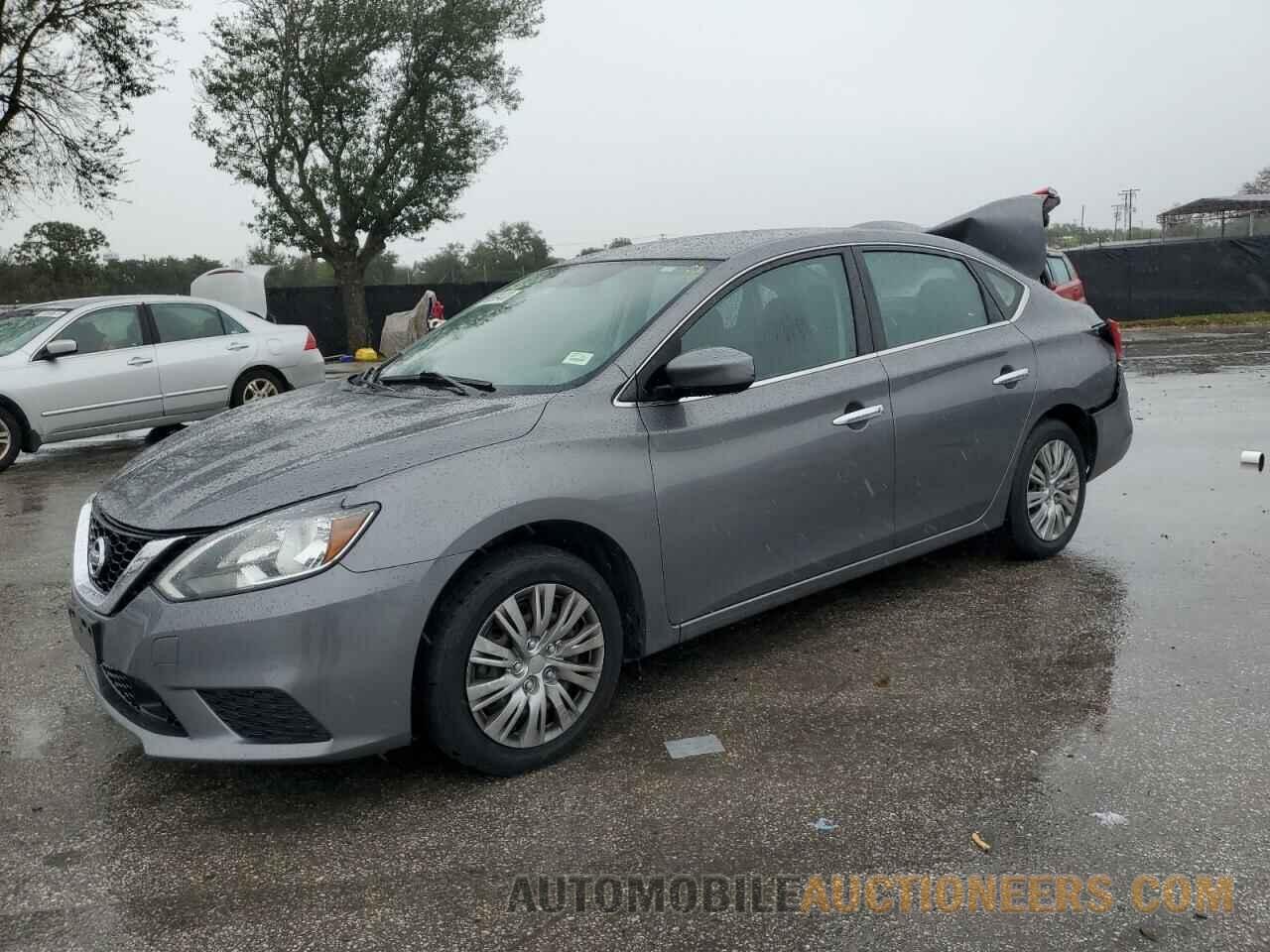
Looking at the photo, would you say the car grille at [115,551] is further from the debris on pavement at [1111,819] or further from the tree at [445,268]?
the tree at [445,268]

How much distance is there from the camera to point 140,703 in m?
3.22

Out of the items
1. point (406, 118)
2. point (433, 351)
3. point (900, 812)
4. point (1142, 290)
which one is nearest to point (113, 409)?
point (433, 351)

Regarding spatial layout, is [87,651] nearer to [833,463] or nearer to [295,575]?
[295,575]

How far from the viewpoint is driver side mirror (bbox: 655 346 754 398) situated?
12.1 ft

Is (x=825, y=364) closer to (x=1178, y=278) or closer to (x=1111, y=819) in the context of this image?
(x=1111, y=819)

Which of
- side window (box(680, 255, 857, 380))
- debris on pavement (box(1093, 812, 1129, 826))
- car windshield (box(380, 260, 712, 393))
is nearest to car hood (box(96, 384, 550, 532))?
car windshield (box(380, 260, 712, 393))

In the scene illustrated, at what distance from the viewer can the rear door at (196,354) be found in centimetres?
1101

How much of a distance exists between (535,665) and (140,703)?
3.67ft

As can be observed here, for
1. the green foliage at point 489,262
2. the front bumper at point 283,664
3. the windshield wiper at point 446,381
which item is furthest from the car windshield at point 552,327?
the green foliage at point 489,262

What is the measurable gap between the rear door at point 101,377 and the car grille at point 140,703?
7.91m

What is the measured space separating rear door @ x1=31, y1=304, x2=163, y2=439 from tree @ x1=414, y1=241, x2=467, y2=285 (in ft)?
68.2

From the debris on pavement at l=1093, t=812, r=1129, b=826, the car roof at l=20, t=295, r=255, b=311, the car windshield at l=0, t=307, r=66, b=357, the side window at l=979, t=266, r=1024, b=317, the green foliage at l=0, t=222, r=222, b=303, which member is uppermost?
the green foliage at l=0, t=222, r=222, b=303

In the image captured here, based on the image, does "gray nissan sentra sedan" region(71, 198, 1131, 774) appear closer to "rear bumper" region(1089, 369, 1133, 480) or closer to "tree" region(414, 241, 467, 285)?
"rear bumper" region(1089, 369, 1133, 480)

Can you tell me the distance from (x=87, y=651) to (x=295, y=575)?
0.88m
